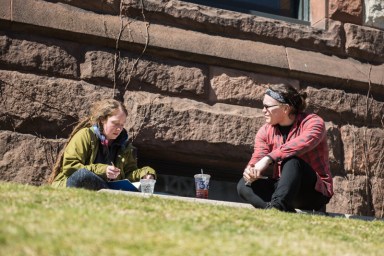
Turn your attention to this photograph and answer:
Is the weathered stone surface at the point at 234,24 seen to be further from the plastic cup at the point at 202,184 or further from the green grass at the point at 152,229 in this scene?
the green grass at the point at 152,229

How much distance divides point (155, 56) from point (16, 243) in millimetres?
3741

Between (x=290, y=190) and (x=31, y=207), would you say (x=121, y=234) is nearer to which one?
(x=31, y=207)

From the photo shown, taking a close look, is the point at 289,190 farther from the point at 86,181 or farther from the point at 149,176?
the point at 86,181

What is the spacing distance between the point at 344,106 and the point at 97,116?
246 cm

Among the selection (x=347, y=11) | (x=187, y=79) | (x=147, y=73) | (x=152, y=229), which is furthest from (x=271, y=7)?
(x=152, y=229)

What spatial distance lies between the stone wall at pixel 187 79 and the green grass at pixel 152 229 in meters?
1.62

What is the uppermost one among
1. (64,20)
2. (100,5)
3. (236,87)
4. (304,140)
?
(100,5)

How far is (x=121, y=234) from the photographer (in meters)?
2.99

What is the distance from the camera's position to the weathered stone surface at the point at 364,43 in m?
7.01

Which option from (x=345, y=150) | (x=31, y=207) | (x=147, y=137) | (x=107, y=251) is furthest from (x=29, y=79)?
(x=107, y=251)

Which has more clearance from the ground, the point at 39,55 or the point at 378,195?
the point at 39,55

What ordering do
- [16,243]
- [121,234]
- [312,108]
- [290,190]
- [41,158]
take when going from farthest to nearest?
[312,108] → [41,158] → [290,190] → [121,234] → [16,243]

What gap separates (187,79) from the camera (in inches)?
246

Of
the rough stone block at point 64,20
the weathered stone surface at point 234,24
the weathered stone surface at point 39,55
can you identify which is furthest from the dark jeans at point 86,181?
the weathered stone surface at point 234,24
